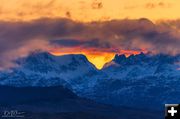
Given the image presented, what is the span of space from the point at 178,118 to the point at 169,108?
26.7 inches

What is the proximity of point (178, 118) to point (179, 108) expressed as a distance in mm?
588

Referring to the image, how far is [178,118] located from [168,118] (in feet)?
1.01

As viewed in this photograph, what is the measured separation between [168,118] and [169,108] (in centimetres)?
57

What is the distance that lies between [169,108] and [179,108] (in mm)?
311

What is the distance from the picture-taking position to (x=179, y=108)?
20578 millimetres

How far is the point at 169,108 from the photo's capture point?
2066 centimetres

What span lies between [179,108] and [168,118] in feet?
2.09

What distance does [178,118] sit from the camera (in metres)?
20.1

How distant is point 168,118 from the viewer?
20.2 meters
